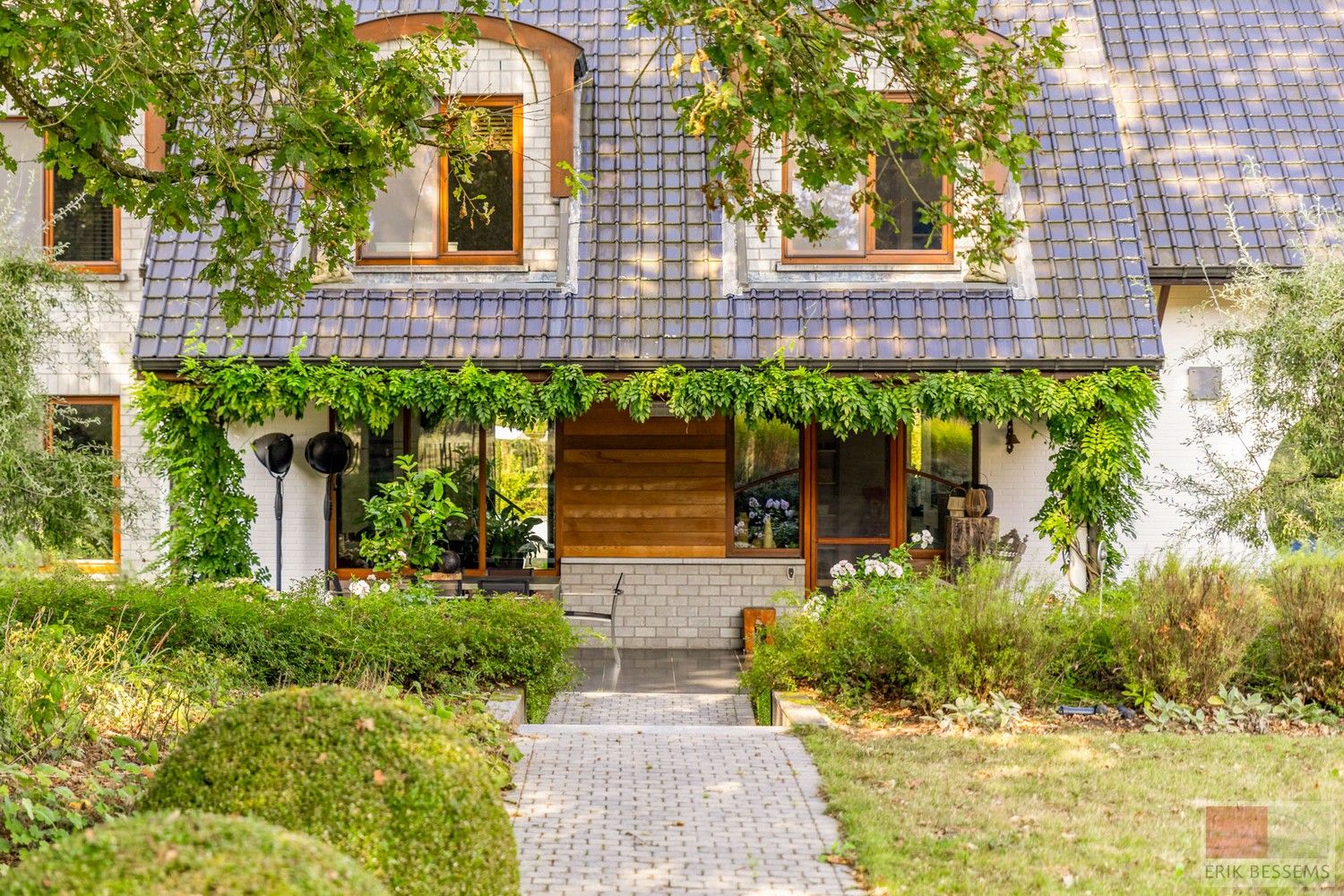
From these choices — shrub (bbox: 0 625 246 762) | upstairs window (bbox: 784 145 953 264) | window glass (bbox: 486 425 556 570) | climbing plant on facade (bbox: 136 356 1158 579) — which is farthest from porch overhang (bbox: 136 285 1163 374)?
shrub (bbox: 0 625 246 762)

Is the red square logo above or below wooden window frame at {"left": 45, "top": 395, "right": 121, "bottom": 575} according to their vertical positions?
below

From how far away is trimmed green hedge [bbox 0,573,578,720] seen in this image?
8938 millimetres

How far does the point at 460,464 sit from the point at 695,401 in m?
3.22

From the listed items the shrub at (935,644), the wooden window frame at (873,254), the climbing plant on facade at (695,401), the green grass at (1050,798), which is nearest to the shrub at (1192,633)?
the shrub at (935,644)

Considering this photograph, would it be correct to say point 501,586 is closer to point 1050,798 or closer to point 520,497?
point 520,497

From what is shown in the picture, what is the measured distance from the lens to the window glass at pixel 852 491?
13492mm

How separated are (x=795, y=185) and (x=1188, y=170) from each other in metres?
4.53

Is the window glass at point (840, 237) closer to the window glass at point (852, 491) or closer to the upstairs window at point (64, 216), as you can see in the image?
the window glass at point (852, 491)

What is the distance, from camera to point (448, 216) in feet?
42.0

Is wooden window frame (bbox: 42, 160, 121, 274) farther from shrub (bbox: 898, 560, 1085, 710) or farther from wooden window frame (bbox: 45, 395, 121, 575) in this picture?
shrub (bbox: 898, 560, 1085, 710)

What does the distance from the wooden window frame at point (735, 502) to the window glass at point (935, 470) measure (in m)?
1.10

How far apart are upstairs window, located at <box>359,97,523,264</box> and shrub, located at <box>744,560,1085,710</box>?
537cm

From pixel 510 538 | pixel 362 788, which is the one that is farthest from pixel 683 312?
pixel 362 788

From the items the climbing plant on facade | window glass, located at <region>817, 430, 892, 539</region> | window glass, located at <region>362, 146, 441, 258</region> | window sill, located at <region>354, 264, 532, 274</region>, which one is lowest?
window glass, located at <region>817, 430, 892, 539</region>
